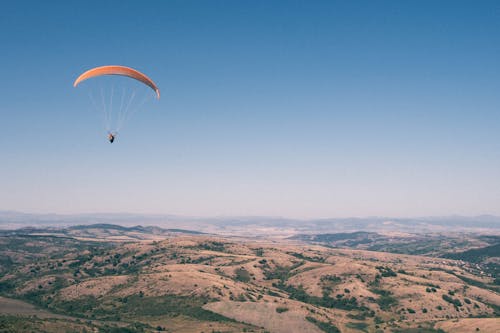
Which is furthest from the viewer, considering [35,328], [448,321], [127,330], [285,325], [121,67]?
[448,321]

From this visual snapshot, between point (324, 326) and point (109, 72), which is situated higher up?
point (109, 72)

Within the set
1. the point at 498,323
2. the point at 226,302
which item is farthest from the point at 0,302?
the point at 498,323

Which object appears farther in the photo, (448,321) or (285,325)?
(448,321)

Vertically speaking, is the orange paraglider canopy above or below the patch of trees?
above

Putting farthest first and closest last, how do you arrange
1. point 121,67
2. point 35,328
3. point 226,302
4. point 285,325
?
1. point 226,302
2. point 285,325
3. point 35,328
4. point 121,67

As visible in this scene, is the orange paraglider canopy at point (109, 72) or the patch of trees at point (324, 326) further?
the patch of trees at point (324, 326)

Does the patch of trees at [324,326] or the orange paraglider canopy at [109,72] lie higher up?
the orange paraglider canopy at [109,72]

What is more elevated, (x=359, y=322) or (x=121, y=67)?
(x=121, y=67)

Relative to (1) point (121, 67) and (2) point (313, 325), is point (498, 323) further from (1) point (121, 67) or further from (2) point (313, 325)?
(1) point (121, 67)

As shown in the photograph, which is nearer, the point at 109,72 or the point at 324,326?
the point at 109,72

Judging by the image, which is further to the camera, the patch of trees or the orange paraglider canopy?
the patch of trees
